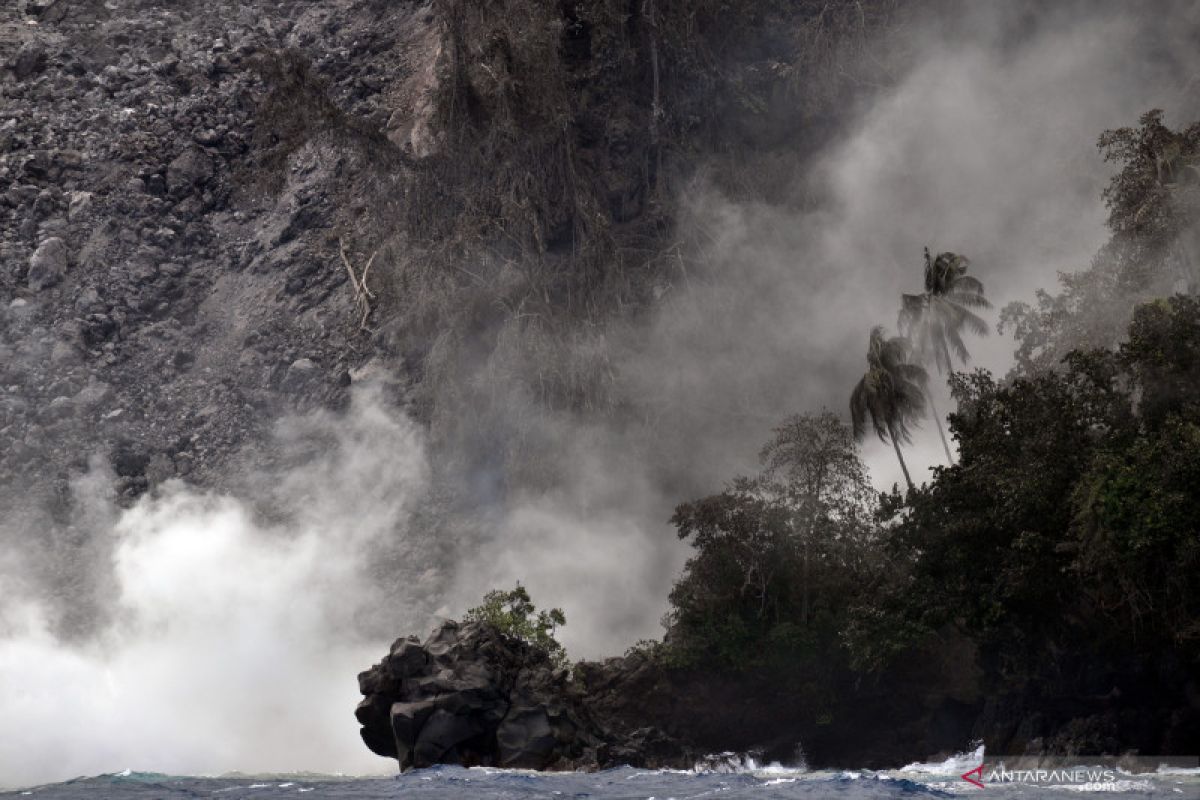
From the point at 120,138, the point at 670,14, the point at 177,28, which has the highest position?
the point at 177,28

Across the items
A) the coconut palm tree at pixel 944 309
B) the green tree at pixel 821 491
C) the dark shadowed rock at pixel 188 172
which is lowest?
the green tree at pixel 821 491

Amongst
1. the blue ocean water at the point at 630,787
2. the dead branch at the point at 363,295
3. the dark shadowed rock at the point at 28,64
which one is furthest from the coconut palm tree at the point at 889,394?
the dark shadowed rock at the point at 28,64

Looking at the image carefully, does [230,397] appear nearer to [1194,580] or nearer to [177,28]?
[177,28]

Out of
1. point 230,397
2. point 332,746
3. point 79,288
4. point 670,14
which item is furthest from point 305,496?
point 670,14

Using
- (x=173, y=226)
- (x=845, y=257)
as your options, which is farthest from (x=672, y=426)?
(x=173, y=226)

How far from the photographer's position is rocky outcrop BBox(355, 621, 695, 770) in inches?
2131

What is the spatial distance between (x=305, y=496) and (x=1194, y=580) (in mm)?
57962

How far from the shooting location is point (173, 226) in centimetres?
10981

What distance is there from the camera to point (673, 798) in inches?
1651

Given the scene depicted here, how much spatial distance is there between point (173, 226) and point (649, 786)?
76287mm

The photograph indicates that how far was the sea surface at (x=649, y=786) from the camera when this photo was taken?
128ft

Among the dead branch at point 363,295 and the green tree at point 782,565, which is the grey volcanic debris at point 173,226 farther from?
the green tree at point 782,565

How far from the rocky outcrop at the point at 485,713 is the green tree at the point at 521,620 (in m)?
1.16

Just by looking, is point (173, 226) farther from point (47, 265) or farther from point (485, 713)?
point (485, 713)
